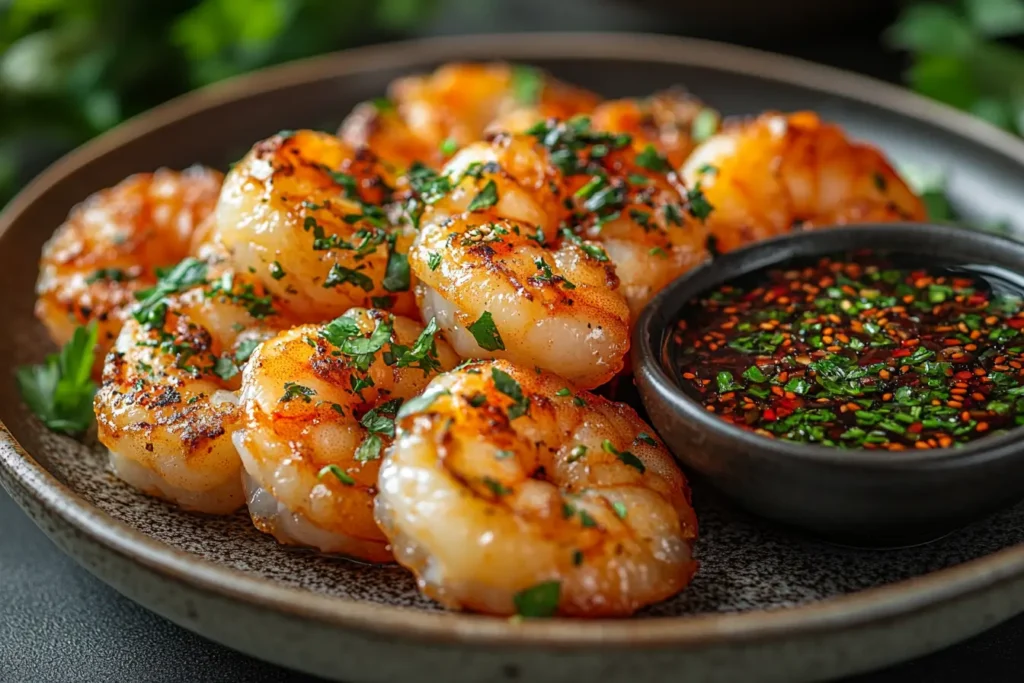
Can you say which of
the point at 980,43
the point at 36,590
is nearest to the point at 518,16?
the point at 980,43

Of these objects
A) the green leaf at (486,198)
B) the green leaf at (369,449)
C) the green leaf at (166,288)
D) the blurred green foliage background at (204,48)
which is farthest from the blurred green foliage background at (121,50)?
the green leaf at (369,449)

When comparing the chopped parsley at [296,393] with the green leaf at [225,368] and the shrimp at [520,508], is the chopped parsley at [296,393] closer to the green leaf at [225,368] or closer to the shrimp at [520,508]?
the shrimp at [520,508]

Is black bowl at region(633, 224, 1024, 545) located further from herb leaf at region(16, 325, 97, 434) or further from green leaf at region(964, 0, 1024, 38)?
green leaf at region(964, 0, 1024, 38)

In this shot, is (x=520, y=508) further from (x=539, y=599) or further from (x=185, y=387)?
(x=185, y=387)

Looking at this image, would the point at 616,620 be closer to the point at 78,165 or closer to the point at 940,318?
the point at 940,318

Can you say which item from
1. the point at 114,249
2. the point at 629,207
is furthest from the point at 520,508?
the point at 114,249

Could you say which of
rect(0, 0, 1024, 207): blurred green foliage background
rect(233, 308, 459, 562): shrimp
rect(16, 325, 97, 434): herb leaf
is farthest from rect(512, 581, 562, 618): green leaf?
rect(0, 0, 1024, 207): blurred green foliage background
